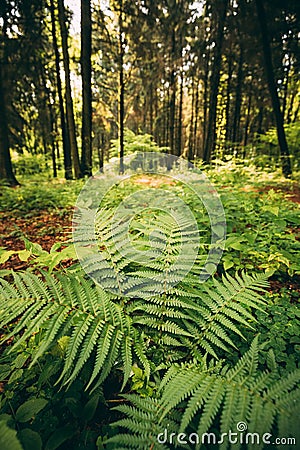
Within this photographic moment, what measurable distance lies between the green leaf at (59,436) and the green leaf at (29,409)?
5.4 inches

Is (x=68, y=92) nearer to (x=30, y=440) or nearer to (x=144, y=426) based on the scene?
(x=30, y=440)

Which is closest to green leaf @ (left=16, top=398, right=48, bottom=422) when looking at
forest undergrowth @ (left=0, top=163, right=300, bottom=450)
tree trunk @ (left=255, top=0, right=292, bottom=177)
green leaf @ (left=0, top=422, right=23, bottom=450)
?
forest undergrowth @ (left=0, top=163, right=300, bottom=450)

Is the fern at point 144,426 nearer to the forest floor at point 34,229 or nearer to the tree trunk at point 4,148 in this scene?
the forest floor at point 34,229

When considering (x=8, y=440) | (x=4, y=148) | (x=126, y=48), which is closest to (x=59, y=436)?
(x=8, y=440)

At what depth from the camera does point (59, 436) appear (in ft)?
3.68

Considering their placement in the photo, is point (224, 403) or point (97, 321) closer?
point (224, 403)

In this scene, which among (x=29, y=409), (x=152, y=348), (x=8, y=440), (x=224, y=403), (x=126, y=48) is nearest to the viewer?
→ (x=8, y=440)

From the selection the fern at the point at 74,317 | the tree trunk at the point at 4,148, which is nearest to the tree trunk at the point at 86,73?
the tree trunk at the point at 4,148

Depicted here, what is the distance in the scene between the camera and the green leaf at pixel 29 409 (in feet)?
3.73

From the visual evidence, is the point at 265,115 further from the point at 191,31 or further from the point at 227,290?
the point at 227,290

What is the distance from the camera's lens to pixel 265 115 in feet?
66.8

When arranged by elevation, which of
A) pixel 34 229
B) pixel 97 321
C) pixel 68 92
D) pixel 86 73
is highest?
pixel 86 73

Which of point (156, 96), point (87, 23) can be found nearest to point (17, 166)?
point (87, 23)

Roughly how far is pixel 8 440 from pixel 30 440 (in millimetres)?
342
